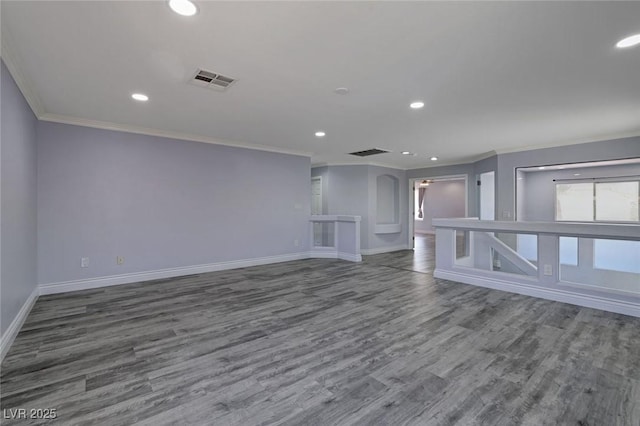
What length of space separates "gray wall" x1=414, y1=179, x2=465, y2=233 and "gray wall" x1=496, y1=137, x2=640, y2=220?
6.87 m

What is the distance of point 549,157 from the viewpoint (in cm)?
559

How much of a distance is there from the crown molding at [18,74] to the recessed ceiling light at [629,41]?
454cm

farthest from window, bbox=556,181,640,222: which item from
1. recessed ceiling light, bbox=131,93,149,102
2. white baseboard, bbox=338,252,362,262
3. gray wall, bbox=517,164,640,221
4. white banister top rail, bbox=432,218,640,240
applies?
recessed ceiling light, bbox=131,93,149,102

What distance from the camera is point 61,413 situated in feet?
5.56

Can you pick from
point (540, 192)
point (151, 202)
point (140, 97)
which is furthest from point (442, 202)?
point (140, 97)

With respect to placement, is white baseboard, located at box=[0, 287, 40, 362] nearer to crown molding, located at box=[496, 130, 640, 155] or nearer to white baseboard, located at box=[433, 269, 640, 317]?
white baseboard, located at box=[433, 269, 640, 317]

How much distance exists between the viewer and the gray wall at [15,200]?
2.42 meters

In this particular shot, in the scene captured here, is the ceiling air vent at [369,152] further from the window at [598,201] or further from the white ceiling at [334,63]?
the window at [598,201]

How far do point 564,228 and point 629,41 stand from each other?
2.25 metres

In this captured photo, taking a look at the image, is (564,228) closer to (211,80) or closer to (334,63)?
(334,63)

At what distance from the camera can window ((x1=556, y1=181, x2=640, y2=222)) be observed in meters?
7.15

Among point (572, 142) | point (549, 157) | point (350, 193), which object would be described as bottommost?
point (350, 193)

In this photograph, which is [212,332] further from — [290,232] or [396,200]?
[396,200]

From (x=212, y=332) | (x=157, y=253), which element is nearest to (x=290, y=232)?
(x=157, y=253)
